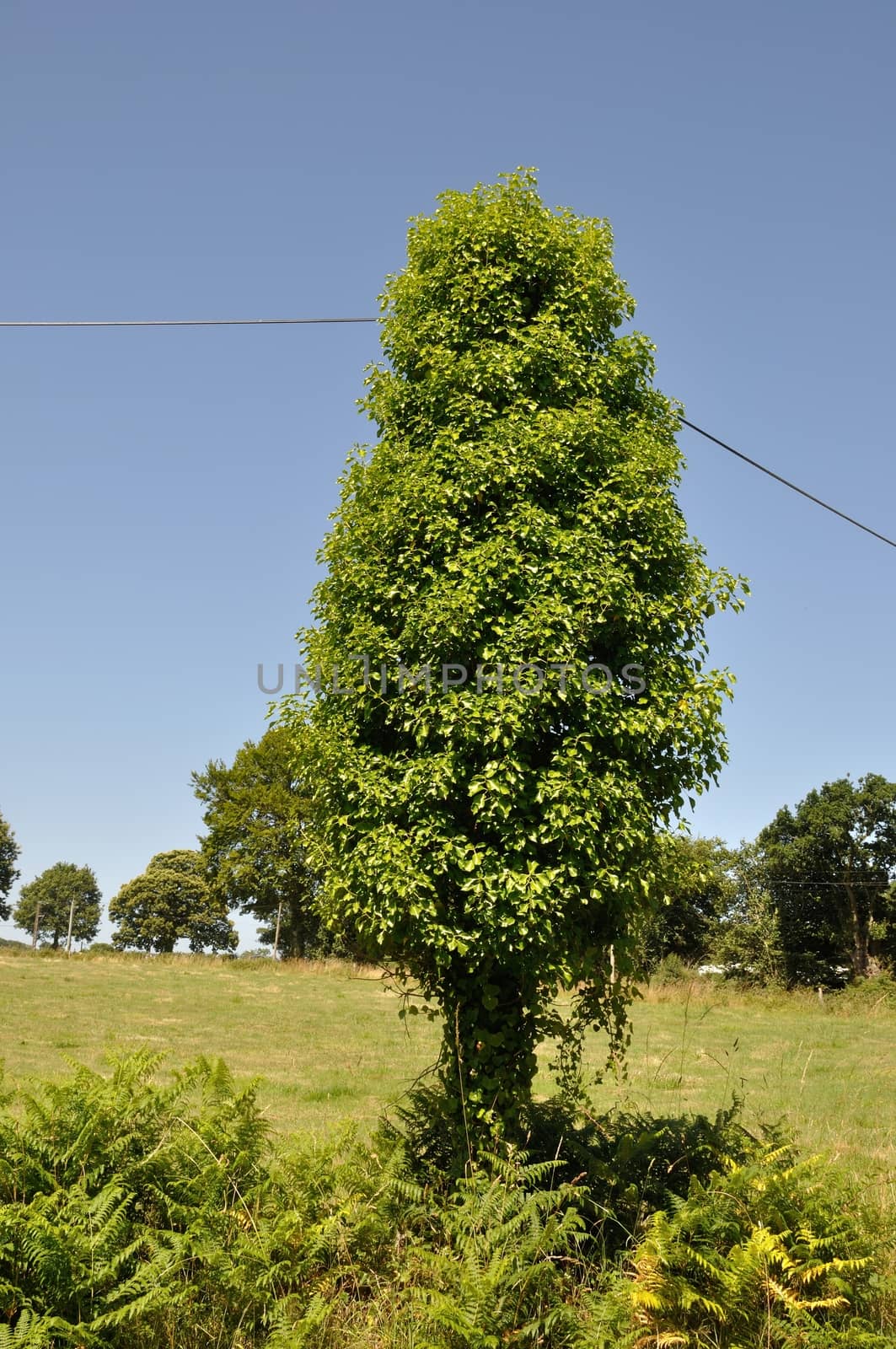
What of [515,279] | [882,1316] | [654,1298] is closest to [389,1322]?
[654,1298]

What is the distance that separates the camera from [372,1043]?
21.2 metres

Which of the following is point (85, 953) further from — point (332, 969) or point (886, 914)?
point (886, 914)

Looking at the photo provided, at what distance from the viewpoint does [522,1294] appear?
5777 millimetres

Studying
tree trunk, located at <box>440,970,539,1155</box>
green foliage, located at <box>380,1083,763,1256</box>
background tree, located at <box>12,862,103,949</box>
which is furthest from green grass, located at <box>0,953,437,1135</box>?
background tree, located at <box>12,862,103,949</box>

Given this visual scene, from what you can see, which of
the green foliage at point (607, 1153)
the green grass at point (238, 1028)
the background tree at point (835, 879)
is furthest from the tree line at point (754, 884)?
the green foliage at point (607, 1153)

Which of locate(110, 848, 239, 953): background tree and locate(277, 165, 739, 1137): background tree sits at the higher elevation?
locate(277, 165, 739, 1137): background tree

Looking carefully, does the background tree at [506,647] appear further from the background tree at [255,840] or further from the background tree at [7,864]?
the background tree at [7,864]

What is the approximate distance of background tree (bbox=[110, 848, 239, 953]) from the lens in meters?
86.9

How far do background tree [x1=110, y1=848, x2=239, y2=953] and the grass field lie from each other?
49.1 metres

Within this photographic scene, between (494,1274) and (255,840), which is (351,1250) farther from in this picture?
(255,840)

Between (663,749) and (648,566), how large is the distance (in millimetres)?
1763

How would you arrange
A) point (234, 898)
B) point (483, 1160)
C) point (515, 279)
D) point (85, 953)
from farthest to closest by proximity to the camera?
point (234, 898) < point (85, 953) < point (515, 279) < point (483, 1160)

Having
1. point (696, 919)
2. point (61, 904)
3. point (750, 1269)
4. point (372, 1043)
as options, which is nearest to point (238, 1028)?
point (372, 1043)

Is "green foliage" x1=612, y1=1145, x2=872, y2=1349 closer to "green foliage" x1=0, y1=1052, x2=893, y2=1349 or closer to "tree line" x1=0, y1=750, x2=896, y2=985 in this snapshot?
"green foliage" x1=0, y1=1052, x2=893, y2=1349
